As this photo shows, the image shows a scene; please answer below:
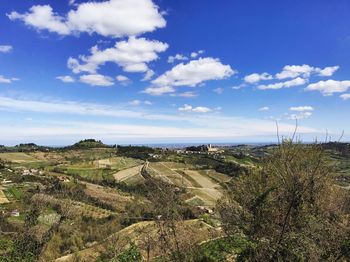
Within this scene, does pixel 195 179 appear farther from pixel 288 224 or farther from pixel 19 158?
pixel 288 224

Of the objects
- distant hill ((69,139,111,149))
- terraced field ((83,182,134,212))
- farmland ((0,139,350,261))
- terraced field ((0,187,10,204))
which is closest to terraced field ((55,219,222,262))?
farmland ((0,139,350,261))

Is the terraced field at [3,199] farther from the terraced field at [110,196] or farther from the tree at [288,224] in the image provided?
the tree at [288,224]

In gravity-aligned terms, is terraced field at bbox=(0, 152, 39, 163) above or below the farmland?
above

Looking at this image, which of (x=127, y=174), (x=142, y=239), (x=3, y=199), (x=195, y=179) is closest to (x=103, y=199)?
(x=3, y=199)

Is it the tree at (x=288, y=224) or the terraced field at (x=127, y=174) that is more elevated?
the tree at (x=288, y=224)

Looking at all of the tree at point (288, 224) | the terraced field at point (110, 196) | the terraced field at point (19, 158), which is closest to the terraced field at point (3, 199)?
the terraced field at point (110, 196)

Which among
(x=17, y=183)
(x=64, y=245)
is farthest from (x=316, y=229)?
(x=17, y=183)

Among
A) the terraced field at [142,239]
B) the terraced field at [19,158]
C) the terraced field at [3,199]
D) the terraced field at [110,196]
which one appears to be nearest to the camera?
the terraced field at [142,239]

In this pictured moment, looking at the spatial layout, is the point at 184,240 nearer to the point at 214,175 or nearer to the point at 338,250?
the point at 338,250

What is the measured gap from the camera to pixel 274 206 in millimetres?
12016

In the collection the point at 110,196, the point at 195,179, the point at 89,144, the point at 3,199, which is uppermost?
the point at 89,144

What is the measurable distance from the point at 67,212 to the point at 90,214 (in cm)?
359

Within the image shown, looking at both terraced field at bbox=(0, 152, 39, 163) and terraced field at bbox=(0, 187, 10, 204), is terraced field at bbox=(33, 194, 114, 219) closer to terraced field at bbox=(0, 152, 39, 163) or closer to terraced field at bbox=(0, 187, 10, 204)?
terraced field at bbox=(0, 187, 10, 204)

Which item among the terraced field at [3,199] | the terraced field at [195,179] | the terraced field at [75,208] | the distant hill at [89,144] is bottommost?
the terraced field at [75,208]
